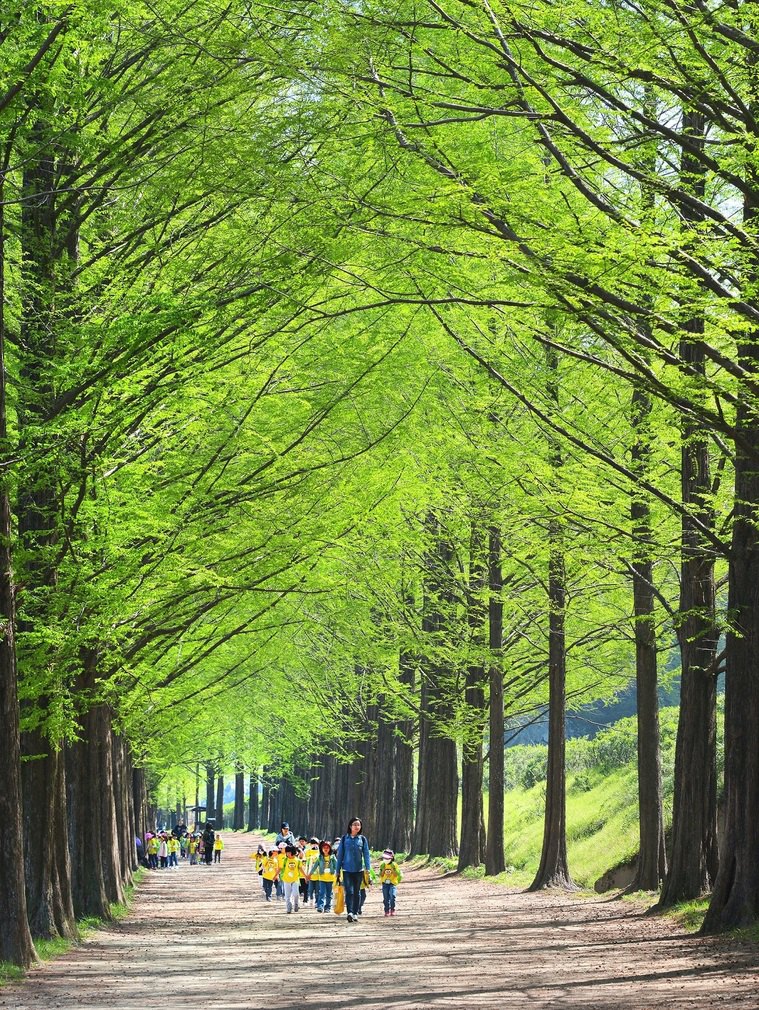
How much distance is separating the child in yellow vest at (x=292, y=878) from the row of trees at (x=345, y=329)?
416 centimetres

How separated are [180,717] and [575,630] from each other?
13.5 meters

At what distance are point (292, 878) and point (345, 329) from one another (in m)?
10.9

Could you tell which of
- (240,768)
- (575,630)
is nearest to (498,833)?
(575,630)

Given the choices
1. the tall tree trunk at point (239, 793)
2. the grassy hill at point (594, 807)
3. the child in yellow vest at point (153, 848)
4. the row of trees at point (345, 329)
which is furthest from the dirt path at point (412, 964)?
the tall tree trunk at point (239, 793)

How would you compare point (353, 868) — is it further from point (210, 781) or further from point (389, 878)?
point (210, 781)

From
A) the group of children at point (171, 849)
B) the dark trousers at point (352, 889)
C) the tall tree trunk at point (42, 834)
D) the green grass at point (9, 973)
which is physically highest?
the tall tree trunk at point (42, 834)

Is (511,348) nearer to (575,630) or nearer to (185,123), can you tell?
(185,123)

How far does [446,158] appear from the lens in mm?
11672

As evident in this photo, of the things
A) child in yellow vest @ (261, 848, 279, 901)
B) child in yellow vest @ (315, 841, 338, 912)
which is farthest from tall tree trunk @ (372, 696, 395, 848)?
child in yellow vest @ (315, 841, 338, 912)

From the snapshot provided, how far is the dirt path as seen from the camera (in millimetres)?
10742

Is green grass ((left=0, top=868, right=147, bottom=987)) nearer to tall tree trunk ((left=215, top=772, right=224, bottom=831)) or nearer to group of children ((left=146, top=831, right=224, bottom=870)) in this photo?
group of children ((left=146, top=831, right=224, bottom=870))

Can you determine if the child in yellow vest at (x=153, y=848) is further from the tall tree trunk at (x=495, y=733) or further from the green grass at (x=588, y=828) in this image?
the tall tree trunk at (x=495, y=733)

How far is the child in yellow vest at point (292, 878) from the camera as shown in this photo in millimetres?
24047

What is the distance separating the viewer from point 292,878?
24016 millimetres
